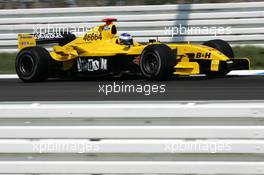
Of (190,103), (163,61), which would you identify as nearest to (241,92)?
(163,61)

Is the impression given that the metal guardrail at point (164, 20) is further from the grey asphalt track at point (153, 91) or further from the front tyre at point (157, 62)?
the front tyre at point (157, 62)

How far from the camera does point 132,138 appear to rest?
12.8 ft

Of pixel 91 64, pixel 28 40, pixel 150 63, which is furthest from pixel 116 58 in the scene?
pixel 28 40

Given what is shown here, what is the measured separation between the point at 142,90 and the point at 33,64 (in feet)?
8.73

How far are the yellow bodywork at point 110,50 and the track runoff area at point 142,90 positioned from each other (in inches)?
11.1

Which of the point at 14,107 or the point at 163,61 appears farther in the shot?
the point at 163,61

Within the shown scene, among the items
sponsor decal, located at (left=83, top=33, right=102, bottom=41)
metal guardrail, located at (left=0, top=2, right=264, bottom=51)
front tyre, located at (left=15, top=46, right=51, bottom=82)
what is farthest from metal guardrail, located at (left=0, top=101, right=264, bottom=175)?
metal guardrail, located at (left=0, top=2, right=264, bottom=51)

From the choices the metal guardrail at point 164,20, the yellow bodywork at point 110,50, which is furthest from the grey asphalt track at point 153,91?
the metal guardrail at point 164,20

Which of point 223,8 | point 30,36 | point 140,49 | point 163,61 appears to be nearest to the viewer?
point 163,61

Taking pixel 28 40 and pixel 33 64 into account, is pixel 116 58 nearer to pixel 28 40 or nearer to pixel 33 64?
pixel 33 64

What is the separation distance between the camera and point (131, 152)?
389cm

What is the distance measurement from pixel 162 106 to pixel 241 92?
3.64 metres

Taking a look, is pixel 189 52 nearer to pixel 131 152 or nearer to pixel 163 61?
pixel 163 61

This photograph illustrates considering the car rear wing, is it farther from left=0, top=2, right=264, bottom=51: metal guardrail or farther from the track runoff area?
left=0, top=2, right=264, bottom=51: metal guardrail
